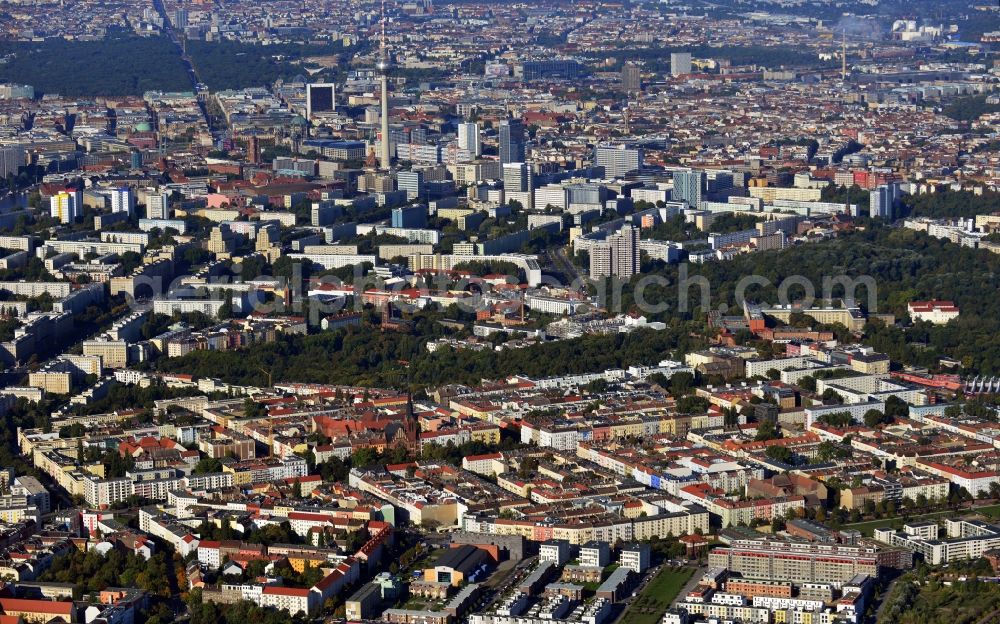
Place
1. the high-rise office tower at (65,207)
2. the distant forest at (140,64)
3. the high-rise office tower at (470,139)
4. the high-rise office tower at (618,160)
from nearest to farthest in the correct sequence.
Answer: the high-rise office tower at (65,207), the high-rise office tower at (618,160), the high-rise office tower at (470,139), the distant forest at (140,64)

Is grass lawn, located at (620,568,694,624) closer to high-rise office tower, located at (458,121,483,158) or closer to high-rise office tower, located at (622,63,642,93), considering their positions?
high-rise office tower, located at (458,121,483,158)

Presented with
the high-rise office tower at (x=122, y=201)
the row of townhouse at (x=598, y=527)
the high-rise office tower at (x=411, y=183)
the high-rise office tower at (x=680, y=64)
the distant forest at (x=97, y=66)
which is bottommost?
the high-rise office tower at (x=680, y=64)

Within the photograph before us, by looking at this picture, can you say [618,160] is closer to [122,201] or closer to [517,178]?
[517,178]

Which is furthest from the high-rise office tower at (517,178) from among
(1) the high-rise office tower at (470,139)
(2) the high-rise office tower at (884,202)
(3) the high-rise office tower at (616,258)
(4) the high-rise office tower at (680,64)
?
(4) the high-rise office tower at (680,64)

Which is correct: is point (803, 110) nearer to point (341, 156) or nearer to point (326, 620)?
point (341, 156)

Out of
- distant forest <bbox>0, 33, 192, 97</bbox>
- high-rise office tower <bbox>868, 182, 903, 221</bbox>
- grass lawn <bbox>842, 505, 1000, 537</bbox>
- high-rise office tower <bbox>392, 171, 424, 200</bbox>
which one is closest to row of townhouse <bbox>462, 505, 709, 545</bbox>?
grass lawn <bbox>842, 505, 1000, 537</bbox>

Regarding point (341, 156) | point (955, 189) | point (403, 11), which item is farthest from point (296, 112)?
point (403, 11)

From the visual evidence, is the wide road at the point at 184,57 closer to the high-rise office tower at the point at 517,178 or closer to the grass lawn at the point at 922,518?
the high-rise office tower at the point at 517,178
